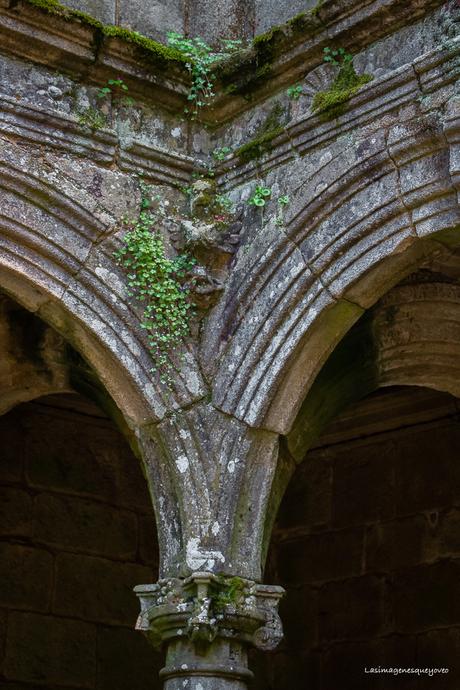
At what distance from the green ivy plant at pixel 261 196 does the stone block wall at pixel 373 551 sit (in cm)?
227

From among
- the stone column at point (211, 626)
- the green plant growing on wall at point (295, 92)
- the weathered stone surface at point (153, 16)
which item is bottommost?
the stone column at point (211, 626)

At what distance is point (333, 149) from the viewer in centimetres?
493

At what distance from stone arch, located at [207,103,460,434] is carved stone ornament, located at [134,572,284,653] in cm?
62

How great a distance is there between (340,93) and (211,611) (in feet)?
6.46

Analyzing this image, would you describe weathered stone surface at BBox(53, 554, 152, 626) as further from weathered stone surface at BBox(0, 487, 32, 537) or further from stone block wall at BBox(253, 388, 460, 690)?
stone block wall at BBox(253, 388, 460, 690)

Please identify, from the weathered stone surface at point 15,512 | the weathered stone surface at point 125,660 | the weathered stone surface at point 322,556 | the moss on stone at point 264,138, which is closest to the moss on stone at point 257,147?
the moss on stone at point 264,138

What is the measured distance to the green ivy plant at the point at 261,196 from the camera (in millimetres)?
5176

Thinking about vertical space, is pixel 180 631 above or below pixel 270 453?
below

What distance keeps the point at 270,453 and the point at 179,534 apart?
0.46 metres

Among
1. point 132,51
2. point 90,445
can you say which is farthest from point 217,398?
point 90,445

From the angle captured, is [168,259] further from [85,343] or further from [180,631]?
[180,631]

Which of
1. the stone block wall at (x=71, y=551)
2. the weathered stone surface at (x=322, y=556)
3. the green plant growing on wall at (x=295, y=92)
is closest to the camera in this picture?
the green plant growing on wall at (x=295, y=92)

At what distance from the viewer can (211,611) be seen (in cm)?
471

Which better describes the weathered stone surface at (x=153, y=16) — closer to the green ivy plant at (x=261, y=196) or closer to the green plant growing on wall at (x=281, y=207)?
the green ivy plant at (x=261, y=196)
